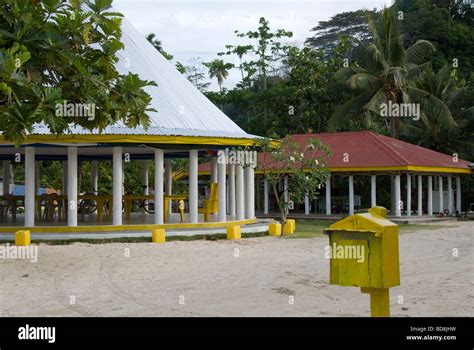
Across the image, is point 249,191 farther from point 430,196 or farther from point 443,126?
point 443,126

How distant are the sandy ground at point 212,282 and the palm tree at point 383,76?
19.7 meters

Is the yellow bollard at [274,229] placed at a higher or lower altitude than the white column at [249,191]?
lower

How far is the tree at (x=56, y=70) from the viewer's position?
11.0 metres

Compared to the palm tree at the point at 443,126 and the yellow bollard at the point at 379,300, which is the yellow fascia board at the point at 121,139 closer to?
the yellow bollard at the point at 379,300

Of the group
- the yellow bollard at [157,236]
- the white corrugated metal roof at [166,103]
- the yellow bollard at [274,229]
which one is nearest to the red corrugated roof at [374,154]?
the white corrugated metal roof at [166,103]

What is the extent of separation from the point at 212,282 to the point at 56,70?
4.69 metres

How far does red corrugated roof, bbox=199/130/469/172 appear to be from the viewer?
3132cm

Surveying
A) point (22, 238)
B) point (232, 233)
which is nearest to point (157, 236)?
point (232, 233)

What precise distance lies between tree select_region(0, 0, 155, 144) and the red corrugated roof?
17.5 meters

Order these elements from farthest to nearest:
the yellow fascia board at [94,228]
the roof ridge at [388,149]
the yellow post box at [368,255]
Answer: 1. the roof ridge at [388,149]
2. the yellow fascia board at [94,228]
3. the yellow post box at [368,255]

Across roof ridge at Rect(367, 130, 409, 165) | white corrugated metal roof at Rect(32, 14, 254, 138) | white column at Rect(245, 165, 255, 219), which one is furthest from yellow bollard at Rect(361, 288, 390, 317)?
roof ridge at Rect(367, 130, 409, 165)

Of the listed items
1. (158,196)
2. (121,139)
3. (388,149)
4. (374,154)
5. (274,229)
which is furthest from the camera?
(388,149)

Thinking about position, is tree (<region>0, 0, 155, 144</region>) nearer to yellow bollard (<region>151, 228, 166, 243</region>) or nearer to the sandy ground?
the sandy ground

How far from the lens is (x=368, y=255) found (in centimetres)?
539
